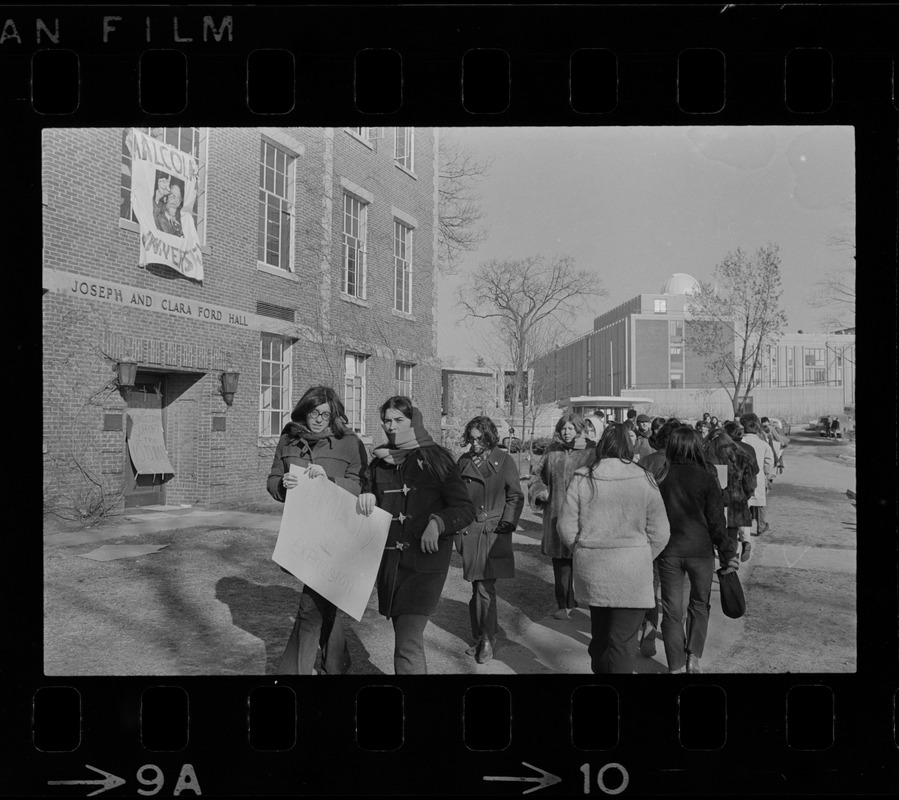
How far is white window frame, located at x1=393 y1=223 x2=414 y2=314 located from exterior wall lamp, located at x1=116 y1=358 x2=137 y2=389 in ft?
4.91

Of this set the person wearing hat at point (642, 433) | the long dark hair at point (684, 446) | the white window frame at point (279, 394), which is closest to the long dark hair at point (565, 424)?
the person wearing hat at point (642, 433)

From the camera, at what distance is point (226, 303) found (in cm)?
410

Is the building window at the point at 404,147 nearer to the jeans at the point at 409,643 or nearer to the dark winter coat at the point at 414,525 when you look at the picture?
the dark winter coat at the point at 414,525

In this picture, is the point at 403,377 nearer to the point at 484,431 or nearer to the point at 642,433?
the point at 484,431

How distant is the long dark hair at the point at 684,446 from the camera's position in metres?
4.21

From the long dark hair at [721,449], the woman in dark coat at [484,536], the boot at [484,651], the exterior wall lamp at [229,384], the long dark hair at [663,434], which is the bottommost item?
the boot at [484,651]

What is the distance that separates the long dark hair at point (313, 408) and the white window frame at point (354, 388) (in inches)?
2.0

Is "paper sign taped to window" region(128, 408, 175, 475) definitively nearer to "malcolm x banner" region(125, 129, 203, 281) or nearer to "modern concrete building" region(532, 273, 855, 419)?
"malcolm x banner" region(125, 129, 203, 281)

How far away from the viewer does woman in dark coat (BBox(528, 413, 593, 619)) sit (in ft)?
14.3
